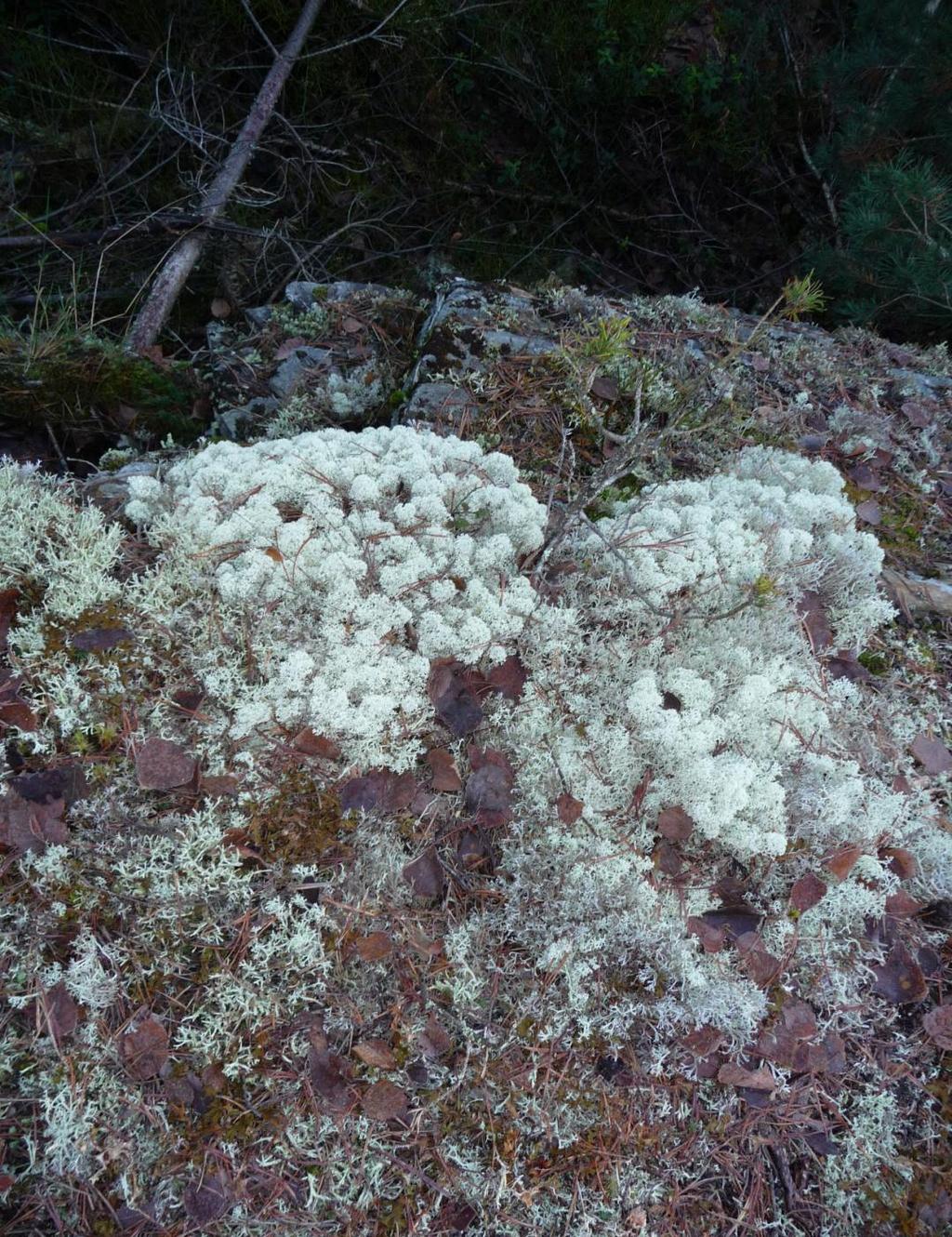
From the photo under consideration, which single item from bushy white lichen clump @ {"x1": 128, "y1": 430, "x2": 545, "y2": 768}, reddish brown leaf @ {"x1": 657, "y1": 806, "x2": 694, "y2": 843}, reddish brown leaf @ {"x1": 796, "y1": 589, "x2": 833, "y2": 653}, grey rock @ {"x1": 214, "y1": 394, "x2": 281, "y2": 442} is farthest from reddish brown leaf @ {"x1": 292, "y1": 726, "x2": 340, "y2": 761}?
grey rock @ {"x1": 214, "y1": 394, "x2": 281, "y2": 442}

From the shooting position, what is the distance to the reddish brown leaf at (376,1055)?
5.92 feet

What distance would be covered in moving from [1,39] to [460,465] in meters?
5.09

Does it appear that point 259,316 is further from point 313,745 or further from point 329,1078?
point 329,1078

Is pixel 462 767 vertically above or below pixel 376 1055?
above

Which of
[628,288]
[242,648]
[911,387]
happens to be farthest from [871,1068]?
[628,288]

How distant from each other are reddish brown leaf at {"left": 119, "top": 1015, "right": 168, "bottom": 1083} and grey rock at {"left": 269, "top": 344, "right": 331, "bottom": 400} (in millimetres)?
2835

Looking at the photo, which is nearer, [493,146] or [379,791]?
[379,791]

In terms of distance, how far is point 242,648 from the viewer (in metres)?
2.13

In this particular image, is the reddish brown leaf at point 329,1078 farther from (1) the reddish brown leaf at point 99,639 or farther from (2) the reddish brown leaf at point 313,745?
(1) the reddish brown leaf at point 99,639

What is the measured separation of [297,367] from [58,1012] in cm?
300

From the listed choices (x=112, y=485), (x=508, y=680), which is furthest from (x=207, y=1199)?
(x=112, y=485)

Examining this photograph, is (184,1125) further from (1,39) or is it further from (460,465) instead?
(1,39)

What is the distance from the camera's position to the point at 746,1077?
1.93 m

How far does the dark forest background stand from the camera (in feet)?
15.7
